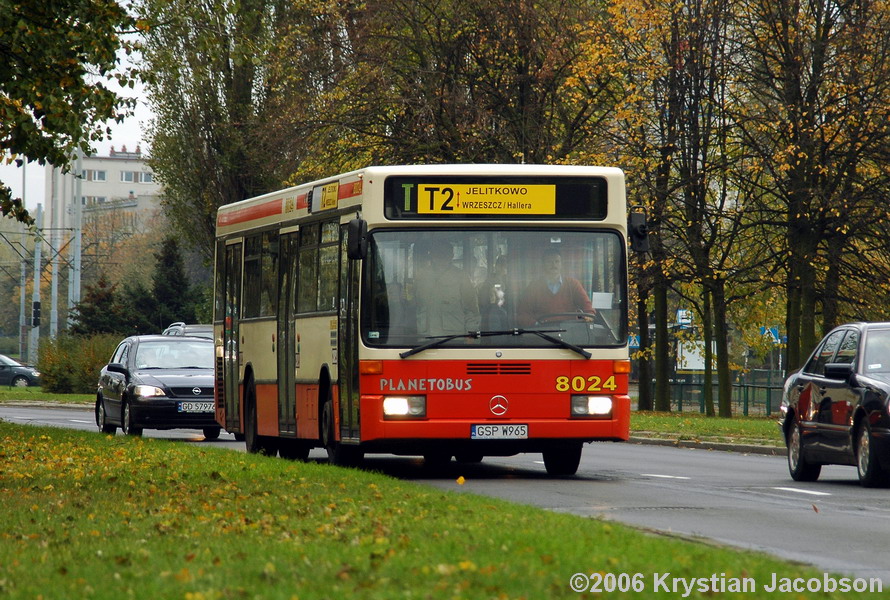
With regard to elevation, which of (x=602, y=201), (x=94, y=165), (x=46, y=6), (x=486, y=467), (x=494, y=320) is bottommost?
(x=486, y=467)

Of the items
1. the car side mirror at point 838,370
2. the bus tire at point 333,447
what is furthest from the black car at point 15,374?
the car side mirror at point 838,370

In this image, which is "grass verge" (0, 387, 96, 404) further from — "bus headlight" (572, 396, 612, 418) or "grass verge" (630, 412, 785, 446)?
"bus headlight" (572, 396, 612, 418)

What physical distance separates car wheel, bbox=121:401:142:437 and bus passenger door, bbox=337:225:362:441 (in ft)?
33.1

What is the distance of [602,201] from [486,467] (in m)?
4.56

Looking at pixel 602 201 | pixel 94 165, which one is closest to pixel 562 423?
pixel 602 201

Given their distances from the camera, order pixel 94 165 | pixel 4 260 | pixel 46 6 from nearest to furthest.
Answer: pixel 46 6 < pixel 4 260 < pixel 94 165

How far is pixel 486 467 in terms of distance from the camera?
20.1 metres

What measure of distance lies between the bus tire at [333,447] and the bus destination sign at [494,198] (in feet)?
7.73

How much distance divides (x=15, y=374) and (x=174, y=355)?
4473cm

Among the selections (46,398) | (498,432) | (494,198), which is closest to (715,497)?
(498,432)

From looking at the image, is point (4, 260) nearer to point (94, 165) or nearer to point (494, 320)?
point (94, 165)

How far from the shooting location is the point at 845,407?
54.4 ft

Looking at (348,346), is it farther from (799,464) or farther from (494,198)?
(799,464)

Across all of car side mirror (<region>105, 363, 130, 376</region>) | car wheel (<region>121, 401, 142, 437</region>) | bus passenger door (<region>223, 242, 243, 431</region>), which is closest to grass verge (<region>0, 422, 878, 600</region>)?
bus passenger door (<region>223, 242, 243, 431</region>)
